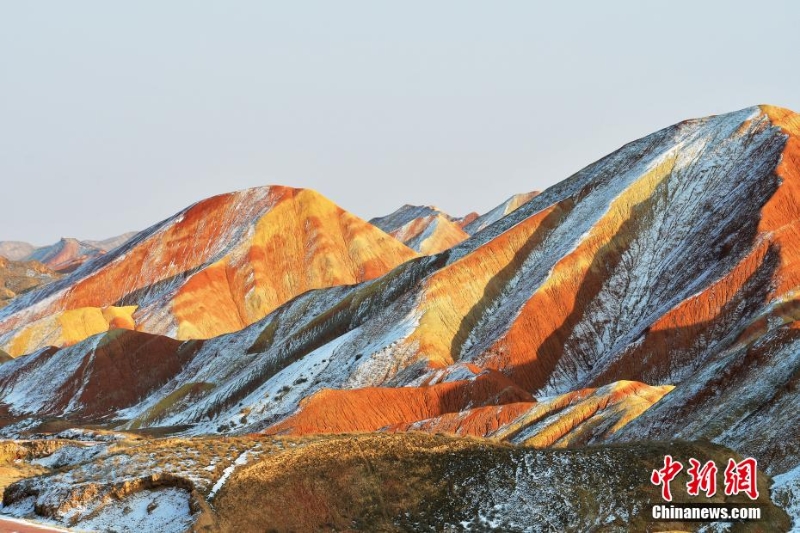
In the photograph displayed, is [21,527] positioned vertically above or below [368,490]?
above

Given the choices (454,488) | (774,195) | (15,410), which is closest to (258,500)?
(454,488)

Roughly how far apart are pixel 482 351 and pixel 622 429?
31.0 metres

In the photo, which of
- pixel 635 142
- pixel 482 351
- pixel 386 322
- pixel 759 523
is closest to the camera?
pixel 759 523

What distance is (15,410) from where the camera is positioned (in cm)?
11638

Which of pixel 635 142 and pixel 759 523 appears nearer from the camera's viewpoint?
pixel 759 523

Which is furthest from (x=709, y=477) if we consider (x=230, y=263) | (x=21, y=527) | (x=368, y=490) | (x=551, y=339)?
(x=230, y=263)

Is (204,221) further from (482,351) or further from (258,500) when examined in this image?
(258,500)

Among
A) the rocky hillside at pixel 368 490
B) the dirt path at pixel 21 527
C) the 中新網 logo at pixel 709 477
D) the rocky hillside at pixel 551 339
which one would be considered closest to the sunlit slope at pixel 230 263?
the rocky hillside at pixel 551 339

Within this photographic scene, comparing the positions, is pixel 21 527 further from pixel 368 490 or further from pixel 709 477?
pixel 709 477

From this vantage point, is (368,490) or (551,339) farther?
(551,339)

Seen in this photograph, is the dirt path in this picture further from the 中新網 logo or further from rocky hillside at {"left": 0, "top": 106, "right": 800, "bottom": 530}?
the 中新網 logo

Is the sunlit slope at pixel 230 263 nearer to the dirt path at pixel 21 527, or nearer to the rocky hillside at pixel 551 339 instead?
the rocky hillside at pixel 551 339

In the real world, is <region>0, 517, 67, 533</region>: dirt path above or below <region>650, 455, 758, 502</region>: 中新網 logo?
above

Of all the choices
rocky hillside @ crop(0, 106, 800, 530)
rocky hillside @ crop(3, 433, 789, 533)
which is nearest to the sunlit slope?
rocky hillside @ crop(0, 106, 800, 530)
